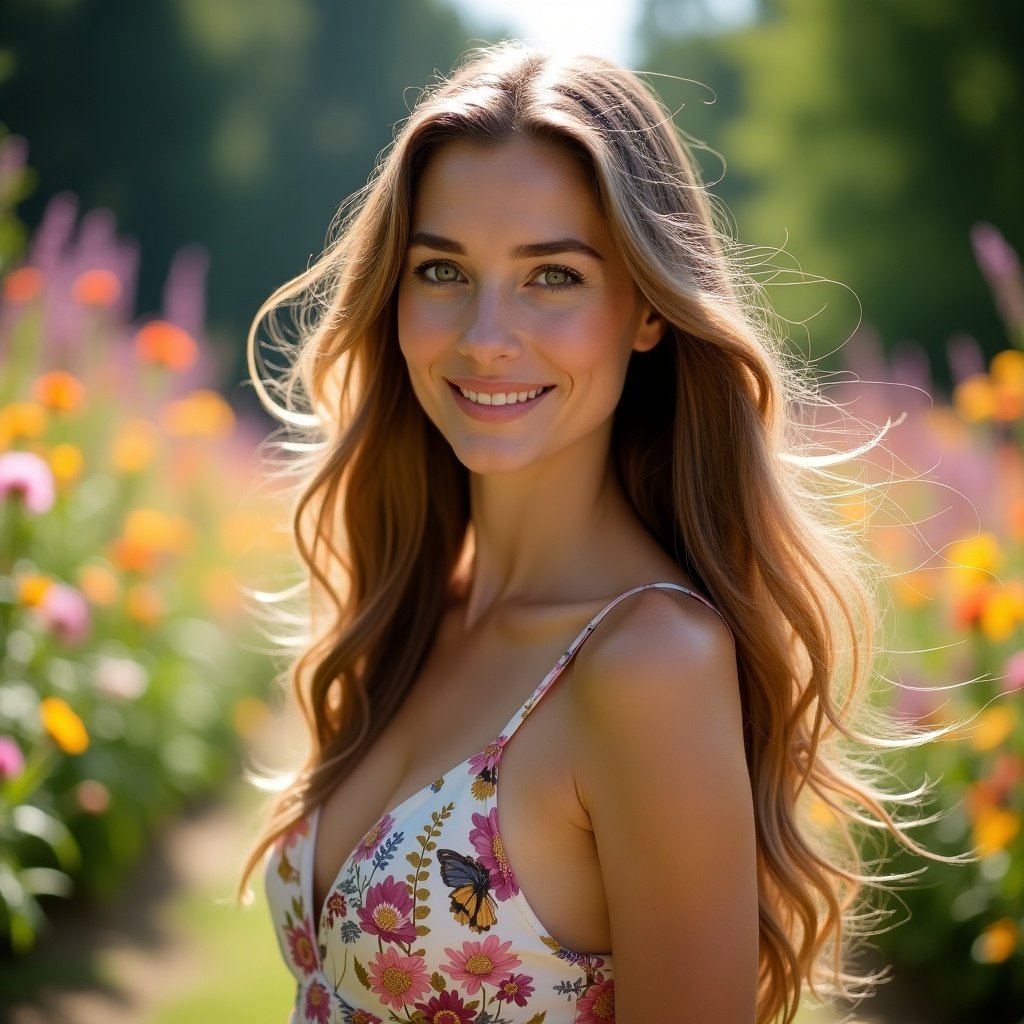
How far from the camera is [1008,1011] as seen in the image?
3.34 meters

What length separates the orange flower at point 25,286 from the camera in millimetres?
4211

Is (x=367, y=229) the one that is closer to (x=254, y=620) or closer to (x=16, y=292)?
(x=16, y=292)

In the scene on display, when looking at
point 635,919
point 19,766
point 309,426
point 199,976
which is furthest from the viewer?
point 199,976

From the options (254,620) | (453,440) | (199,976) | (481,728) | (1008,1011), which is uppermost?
(453,440)

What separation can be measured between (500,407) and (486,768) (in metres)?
0.53

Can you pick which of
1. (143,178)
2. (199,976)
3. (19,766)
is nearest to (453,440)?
(19,766)

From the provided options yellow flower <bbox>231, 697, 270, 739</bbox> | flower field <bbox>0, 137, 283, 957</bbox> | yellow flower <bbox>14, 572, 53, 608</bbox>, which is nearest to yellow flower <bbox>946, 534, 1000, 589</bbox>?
flower field <bbox>0, 137, 283, 957</bbox>

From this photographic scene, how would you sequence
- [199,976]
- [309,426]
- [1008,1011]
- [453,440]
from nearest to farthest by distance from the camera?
1. [453,440]
2. [309,426]
3. [1008,1011]
4. [199,976]

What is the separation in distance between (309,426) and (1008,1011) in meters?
2.41

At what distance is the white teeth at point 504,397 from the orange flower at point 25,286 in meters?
2.83

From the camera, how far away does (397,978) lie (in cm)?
172

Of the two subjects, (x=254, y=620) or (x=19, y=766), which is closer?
(x=19, y=766)

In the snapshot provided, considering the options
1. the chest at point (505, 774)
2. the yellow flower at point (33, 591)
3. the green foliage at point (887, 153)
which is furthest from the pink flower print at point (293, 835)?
the green foliage at point (887, 153)

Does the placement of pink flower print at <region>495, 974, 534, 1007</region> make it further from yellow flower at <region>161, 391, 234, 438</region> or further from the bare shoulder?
yellow flower at <region>161, 391, 234, 438</region>
